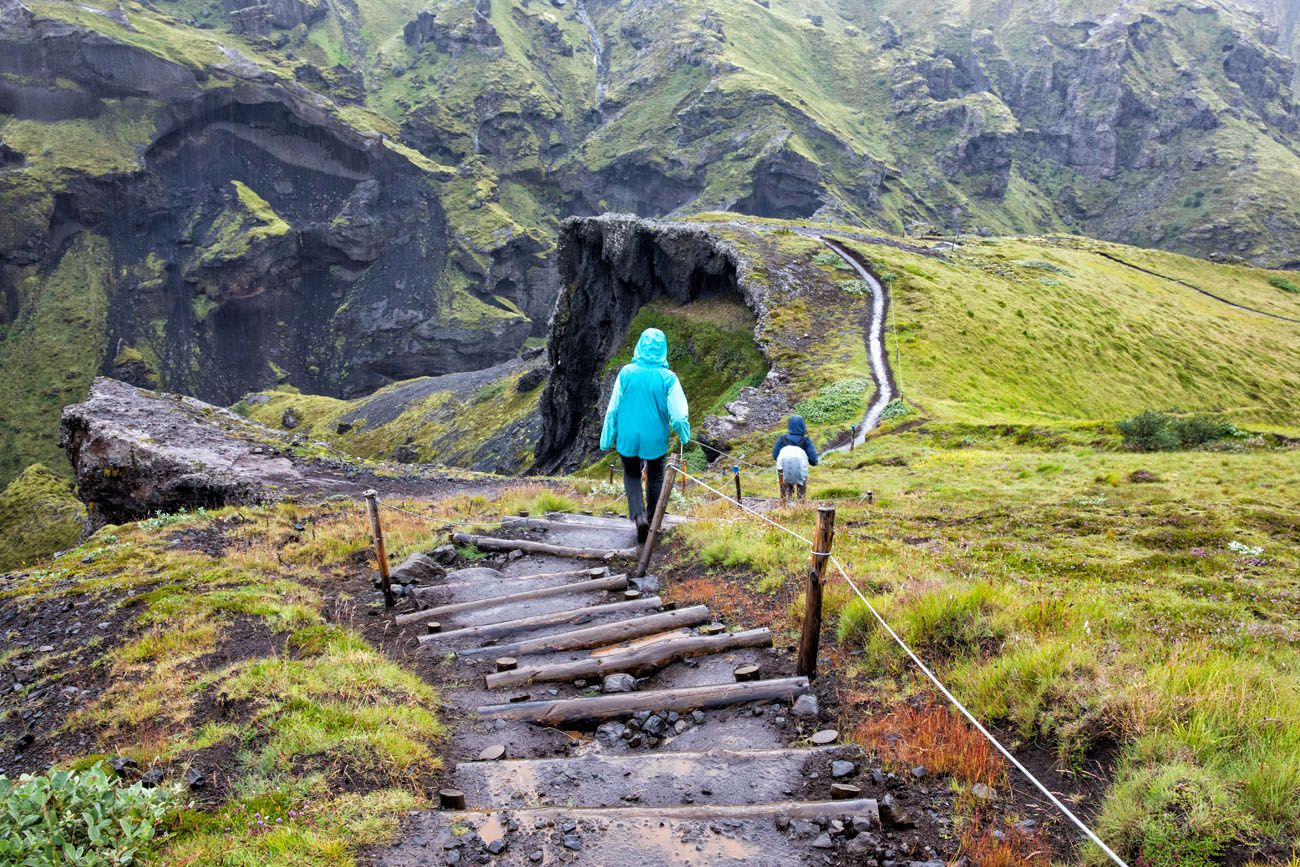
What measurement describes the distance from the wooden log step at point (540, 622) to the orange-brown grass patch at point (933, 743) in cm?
415

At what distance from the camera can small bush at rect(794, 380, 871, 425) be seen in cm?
3375

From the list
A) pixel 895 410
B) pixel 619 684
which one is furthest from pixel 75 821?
pixel 895 410

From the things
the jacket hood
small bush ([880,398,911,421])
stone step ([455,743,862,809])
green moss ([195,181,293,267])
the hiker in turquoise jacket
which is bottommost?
stone step ([455,743,862,809])

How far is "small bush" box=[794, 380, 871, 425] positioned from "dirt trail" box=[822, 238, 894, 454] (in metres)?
0.69

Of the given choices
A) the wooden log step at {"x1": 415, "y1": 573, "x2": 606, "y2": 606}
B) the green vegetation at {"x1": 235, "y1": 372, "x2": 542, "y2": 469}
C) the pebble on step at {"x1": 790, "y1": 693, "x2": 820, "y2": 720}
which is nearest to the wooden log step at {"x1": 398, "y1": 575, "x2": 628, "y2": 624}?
the wooden log step at {"x1": 415, "y1": 573, "x2": 606, "y2": 606}

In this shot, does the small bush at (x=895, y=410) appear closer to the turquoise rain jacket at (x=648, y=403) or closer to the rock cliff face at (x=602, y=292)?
the rock cliff face at (x=602, y=292)

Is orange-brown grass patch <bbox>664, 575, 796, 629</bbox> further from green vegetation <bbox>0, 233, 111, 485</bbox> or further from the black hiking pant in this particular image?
green vegetation <bbox>0, 233, 111, 485</bbox>

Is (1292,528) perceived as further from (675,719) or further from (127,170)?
(127,170)

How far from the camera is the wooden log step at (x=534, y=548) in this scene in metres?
12.5

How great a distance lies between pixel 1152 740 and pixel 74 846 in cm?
730

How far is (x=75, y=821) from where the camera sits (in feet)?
14.8

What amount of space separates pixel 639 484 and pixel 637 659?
5.01m

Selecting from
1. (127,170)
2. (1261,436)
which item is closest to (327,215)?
(127,170)

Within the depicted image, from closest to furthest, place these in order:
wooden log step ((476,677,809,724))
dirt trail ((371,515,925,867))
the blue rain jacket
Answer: dirt trail ((371,515,925,867)) < wooden log step ((476,677,809,724)) < the blue rain jacket
